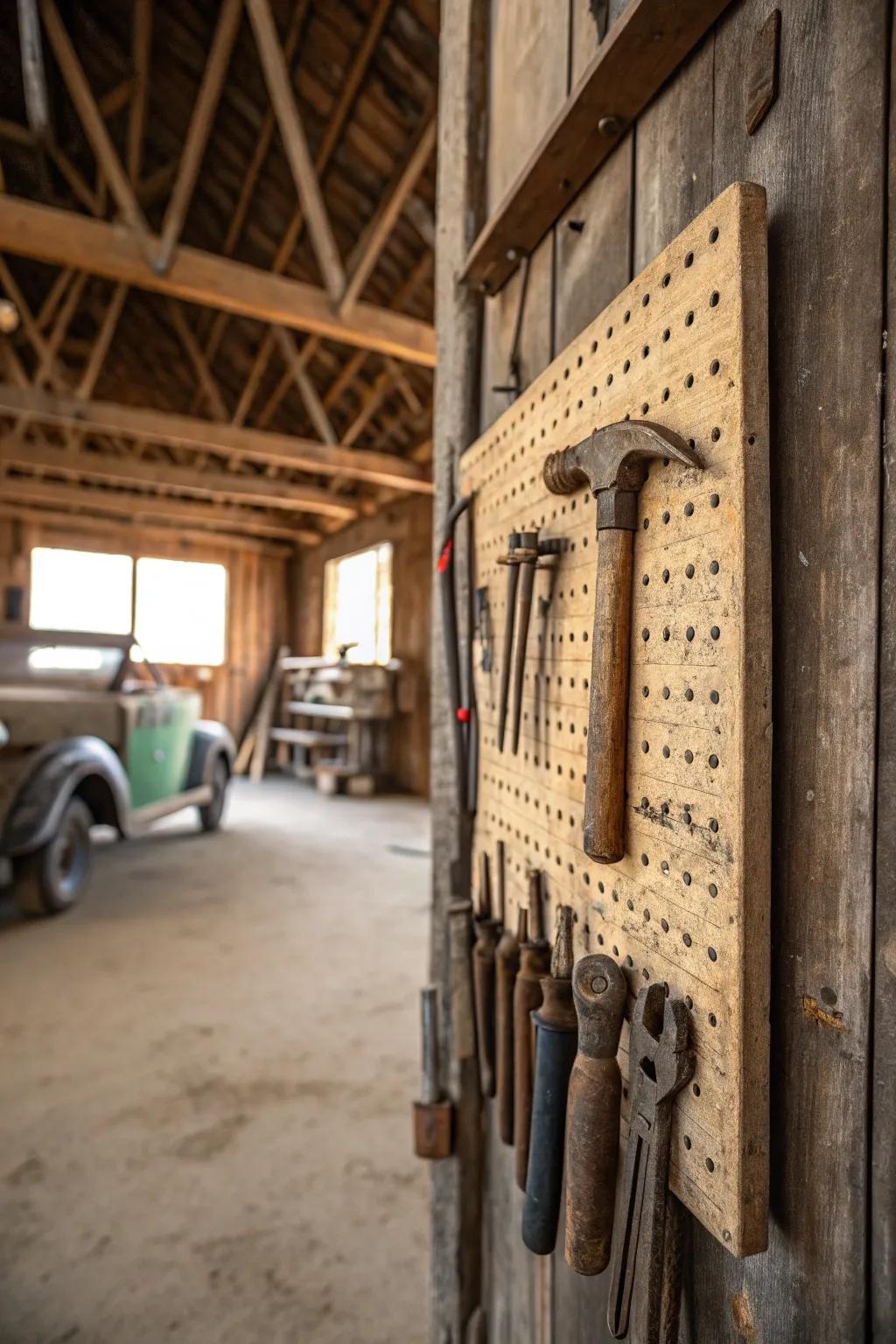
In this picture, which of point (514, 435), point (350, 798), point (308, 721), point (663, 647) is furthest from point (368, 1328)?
point (308, 721)

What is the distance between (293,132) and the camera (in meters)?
4.39

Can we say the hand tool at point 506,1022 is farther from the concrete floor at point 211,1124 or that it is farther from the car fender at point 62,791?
the car fender at point 62,791

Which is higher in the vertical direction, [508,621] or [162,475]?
[162,475]

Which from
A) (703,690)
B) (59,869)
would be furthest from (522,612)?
(59,869)

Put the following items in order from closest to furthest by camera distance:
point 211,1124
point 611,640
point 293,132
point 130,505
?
point 611,640 < point 211,1124 < point 293,132 < point 130,505

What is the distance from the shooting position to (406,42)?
5363mm

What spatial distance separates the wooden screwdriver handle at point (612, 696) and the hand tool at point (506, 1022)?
1.31ft

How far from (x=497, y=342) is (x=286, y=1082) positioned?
7.67 ft

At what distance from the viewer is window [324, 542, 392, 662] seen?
925cm

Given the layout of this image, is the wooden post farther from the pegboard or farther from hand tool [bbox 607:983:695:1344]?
hand tool [bbox 607:983:695:1344]

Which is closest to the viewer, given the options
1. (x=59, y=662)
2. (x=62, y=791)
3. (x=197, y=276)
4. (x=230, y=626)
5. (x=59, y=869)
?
(x=62, y=791)

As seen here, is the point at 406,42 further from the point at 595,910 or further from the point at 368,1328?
the point at 368,1328

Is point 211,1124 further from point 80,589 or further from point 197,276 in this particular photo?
point 80,589

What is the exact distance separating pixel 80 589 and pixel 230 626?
210cm
